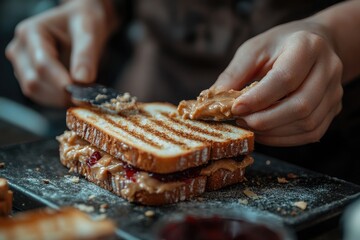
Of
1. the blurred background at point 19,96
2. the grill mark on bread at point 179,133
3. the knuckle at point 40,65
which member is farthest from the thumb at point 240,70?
the blurred background at point 19,96

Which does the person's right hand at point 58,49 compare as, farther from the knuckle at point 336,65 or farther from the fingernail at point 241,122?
the knuckle at point 336,65

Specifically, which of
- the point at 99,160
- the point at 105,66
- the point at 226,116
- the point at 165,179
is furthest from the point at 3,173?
the point at 105,66

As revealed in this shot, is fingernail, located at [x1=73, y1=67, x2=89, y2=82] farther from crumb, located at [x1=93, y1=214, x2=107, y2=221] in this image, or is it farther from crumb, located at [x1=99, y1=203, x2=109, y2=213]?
crumb, located at [x1=93, y1=214, x2=107, y2=221]

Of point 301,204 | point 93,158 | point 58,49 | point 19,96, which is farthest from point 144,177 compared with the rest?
point 19,96

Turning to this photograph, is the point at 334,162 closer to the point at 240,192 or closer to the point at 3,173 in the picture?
the point at 240,192

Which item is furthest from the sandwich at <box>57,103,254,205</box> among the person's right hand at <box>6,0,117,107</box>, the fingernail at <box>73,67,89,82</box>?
the person's right hand at <box>6,0,117,107</box>

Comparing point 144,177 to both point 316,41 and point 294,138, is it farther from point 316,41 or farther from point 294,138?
point 316,41
